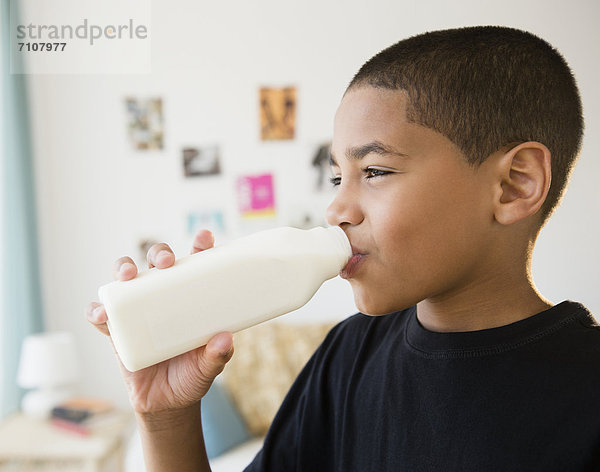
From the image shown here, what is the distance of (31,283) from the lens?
2871 millimetres

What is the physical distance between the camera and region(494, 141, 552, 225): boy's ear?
0.68m

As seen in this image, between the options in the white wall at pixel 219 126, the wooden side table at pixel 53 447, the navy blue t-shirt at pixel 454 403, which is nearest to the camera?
the navy blue t-shirt at pixel 454 403

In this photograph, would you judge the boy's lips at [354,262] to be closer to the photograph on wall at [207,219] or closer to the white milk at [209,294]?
the white milk at [209,294]

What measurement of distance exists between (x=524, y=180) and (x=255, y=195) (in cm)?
239

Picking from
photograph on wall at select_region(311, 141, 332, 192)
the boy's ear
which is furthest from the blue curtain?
the boy's ear

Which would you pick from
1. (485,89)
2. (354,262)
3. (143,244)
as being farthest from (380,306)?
(143,244)

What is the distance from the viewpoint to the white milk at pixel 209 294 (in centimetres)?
60

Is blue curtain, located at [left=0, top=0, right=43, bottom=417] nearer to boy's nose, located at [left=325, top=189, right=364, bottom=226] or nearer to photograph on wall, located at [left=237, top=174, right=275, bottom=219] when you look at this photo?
photograph on wall, located at [left=237, top=174, right=275, bottom=219]

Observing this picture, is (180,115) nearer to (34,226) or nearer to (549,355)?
(34,226)

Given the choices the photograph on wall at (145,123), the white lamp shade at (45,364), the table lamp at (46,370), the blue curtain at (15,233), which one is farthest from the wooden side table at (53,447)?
the photograph on wall at (145,123)

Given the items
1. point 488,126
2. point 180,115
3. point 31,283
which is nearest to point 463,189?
point 488,126

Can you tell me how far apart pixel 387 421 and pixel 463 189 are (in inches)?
11.7

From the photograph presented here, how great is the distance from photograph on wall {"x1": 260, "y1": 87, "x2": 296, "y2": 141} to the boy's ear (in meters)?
2.37

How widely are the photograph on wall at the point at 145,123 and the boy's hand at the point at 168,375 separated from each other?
7.83ft
